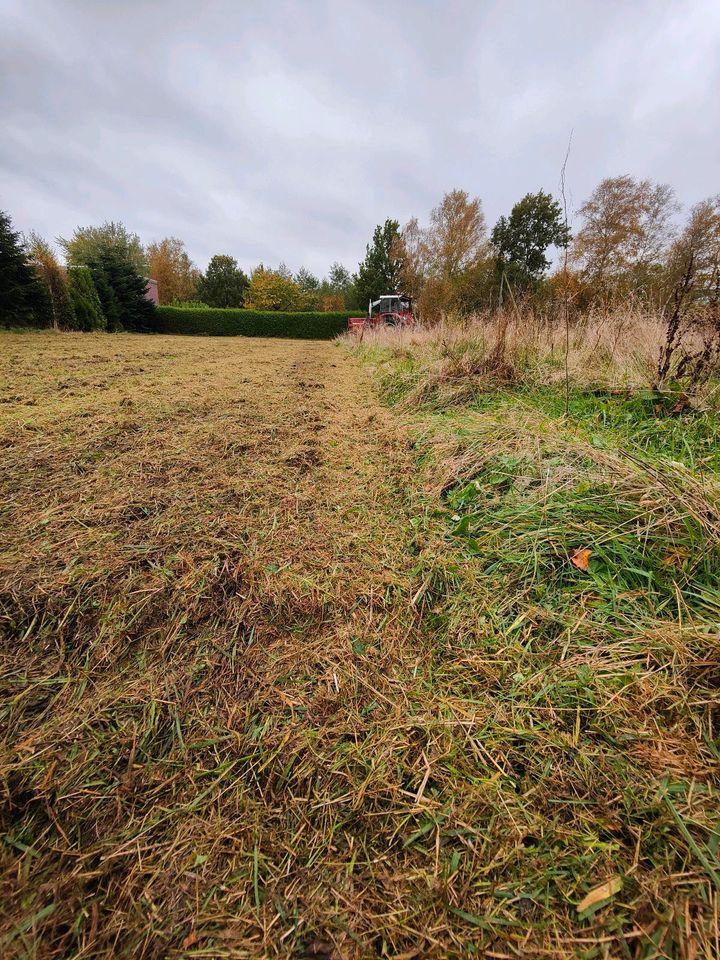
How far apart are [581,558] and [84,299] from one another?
58.7 ft

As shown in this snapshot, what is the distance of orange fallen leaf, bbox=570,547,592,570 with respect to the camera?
51.4 inches

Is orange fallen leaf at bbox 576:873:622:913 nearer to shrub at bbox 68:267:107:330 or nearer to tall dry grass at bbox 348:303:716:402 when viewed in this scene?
tall dry grass at bbox 348:303:716:402

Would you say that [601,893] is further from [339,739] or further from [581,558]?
[581,558]

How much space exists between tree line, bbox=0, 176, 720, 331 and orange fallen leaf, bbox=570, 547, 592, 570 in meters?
2.17

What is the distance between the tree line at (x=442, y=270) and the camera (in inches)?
259

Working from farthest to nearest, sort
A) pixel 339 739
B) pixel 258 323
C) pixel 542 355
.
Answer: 1. pixel 258 323
2. pixel 542 355
3. pixel 339 739

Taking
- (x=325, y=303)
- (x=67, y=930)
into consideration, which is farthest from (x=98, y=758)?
(x=325, y=303)

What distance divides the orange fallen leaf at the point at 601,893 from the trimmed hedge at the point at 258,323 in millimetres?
23757

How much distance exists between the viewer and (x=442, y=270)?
24.3 metres

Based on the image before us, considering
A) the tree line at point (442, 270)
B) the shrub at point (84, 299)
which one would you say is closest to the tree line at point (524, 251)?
the tree line at point (442, 270)

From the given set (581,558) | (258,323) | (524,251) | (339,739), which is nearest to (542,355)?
(581,558)

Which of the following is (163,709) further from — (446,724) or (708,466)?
(708,466)

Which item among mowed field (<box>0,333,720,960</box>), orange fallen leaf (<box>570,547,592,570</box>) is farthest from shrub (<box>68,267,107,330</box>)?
orange fallen leaf (<box>570,547,592,570</box>)

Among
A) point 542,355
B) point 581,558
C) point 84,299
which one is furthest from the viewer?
point 84,299
